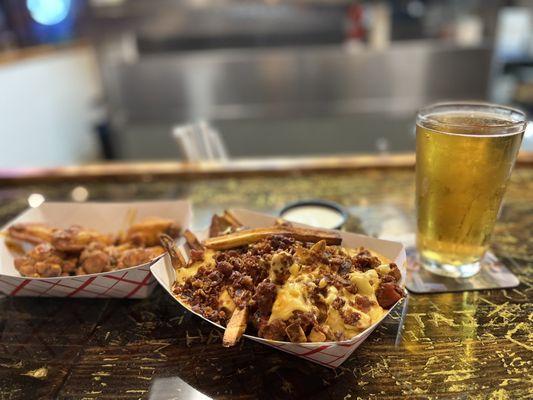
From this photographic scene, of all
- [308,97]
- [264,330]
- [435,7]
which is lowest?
[308,97]

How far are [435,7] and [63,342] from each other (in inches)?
208

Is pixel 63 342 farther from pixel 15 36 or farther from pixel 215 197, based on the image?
pixel 15 36

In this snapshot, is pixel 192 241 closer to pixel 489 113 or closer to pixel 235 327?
pixel 235 327

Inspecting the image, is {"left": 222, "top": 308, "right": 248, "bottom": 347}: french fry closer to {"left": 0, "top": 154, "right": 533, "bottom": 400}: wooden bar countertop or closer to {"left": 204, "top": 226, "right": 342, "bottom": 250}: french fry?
{"left": 0, "top": 154, "right": 533, "bottom": 400}: wooden bar countertop

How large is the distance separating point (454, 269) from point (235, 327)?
65 cm

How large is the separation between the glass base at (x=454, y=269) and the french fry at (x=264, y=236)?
0.31 meters

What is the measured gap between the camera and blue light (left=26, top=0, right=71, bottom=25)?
5.25 metres

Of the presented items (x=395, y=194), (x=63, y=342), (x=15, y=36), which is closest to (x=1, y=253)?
(x=63, y=342)

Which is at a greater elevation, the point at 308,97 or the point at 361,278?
the point at 361,278

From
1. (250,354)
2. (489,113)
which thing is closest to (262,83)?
(489,113)

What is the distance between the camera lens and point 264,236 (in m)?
1.00

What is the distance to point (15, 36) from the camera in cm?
499

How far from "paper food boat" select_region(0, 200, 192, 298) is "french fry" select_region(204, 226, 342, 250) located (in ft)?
0.57

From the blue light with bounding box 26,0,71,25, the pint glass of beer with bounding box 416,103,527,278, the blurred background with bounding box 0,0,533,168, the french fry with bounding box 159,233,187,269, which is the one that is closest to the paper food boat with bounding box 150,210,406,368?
the french fry with bounding box 159,233,187,269
